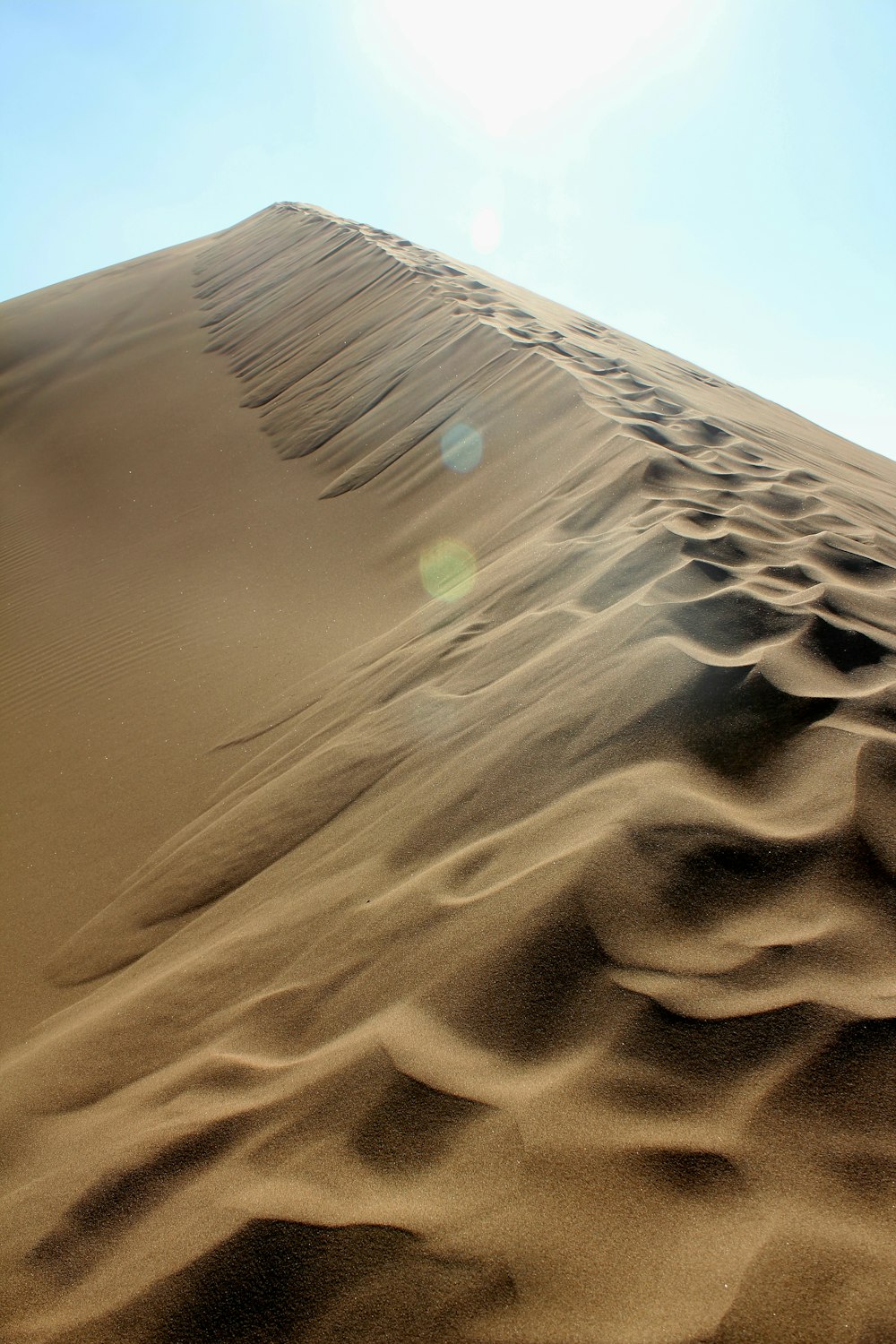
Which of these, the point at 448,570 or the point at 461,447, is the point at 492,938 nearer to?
the point at 448,570

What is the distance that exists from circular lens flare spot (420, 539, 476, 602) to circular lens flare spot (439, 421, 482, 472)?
864 millimetres

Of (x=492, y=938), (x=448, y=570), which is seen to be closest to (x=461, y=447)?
(x=448, y=570)

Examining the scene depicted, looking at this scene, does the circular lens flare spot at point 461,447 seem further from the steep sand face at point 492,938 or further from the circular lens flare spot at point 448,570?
the circular lens flare spot at point 448,570

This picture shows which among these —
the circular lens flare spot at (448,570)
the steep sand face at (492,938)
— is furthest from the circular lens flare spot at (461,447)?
the circular lens flare spot at (448,570)

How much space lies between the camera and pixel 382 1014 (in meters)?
1.52

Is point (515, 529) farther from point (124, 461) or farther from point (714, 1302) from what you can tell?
point (124, 461)

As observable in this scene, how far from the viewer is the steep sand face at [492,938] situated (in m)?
1.06

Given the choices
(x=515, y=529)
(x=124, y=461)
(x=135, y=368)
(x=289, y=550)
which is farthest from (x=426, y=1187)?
(x=135, y=368)

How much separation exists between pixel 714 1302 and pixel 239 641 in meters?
3.64

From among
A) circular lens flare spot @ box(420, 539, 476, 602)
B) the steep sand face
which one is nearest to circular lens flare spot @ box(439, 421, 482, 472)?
the steep sand face

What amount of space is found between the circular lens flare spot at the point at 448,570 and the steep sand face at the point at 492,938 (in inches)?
1.1

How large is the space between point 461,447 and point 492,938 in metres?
4.30

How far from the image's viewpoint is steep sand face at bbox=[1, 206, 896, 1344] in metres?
1.06

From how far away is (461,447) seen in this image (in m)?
5.37
